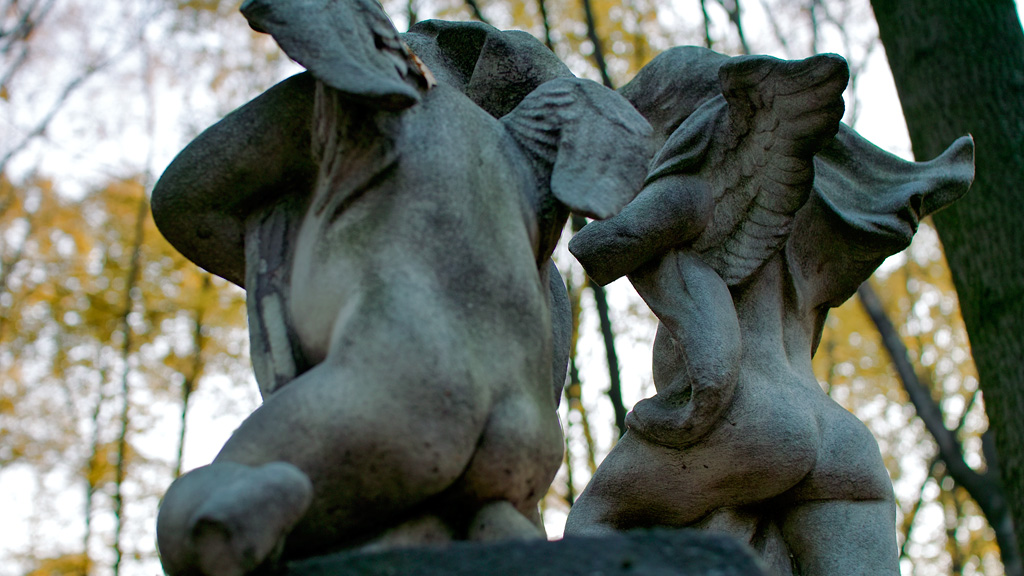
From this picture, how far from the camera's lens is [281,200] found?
2.21 meters

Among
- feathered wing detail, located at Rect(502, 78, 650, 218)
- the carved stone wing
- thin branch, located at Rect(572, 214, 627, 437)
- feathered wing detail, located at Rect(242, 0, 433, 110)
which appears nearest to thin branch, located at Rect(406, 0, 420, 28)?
thin branch, located at Rect(572, 214, 627, 437)

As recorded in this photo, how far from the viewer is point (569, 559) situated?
1.50 meters

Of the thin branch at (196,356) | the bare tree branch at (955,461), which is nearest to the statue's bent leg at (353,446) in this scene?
the bare tree branch at (955,461)

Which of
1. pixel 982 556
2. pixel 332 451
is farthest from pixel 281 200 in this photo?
pixel 982 556

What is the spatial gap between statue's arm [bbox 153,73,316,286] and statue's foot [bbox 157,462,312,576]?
0.76 meters

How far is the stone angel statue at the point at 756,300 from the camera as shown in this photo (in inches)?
109

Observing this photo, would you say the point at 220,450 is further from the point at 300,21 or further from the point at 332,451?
the point at 300,21

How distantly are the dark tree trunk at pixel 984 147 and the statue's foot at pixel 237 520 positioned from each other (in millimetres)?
4177

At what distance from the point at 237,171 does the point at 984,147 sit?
4.18 meters

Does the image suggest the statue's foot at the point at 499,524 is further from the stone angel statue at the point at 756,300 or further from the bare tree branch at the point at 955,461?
the bare tree branch at the point at 955,461

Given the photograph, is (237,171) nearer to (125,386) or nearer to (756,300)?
(756,300)

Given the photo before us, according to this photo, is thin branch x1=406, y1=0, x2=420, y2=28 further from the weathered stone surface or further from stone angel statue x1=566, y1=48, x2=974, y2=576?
the weathered stone surface

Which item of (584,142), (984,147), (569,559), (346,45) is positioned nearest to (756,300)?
(584,142)

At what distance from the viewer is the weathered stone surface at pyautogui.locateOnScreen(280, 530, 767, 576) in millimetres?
1477
